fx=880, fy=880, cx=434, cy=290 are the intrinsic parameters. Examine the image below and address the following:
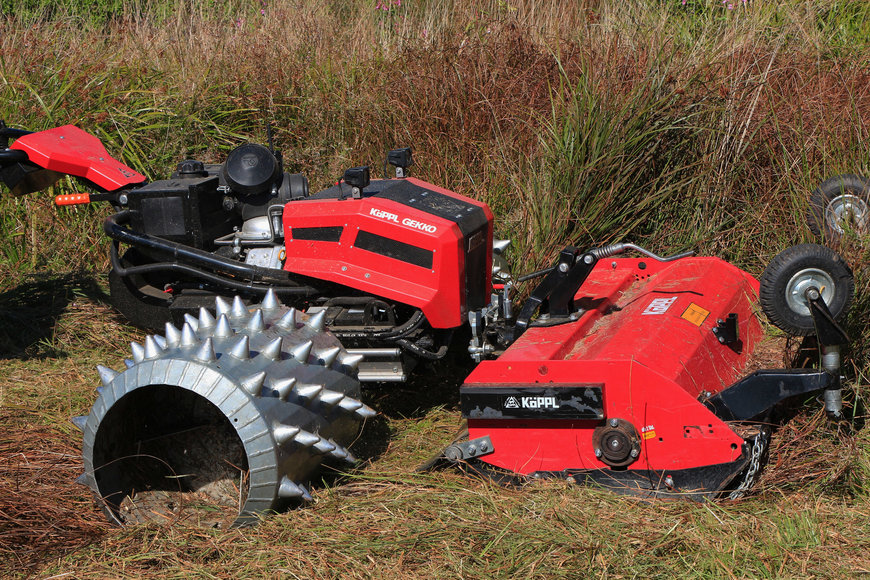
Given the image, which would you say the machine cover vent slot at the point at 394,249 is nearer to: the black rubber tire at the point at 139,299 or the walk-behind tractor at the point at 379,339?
the walk-behind tractor at the point at 379,339

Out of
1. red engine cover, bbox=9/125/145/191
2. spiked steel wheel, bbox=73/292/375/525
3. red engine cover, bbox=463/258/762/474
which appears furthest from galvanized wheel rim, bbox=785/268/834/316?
red engine cover, bbox=9/125/145/191

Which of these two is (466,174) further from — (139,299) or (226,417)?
(226,417)

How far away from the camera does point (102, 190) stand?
14.5 feet

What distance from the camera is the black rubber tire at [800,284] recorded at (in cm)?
308

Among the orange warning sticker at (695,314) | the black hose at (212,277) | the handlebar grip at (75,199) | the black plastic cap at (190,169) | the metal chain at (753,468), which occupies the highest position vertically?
the black plastic cap at (190,169)

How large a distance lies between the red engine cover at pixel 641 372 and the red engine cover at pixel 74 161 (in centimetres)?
213

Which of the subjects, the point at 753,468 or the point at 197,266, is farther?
the point at 197,266

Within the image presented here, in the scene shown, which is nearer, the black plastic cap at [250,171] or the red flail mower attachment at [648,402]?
the red flail mower attachment at [648,402]

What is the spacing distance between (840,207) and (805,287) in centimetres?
99

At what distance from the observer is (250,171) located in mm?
4121

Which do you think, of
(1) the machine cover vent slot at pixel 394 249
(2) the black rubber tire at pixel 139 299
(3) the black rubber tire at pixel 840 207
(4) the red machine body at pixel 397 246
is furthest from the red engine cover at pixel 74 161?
(3) the black rubber tire at pixel 840 207

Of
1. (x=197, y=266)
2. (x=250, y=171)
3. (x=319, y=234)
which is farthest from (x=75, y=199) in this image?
(x=319, y=234)

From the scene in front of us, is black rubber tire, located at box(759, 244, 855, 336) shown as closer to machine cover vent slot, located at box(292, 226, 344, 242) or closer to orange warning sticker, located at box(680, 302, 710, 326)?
orange warning sticker, located at box(680, 302, 710, 326)

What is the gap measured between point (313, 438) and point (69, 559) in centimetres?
88
